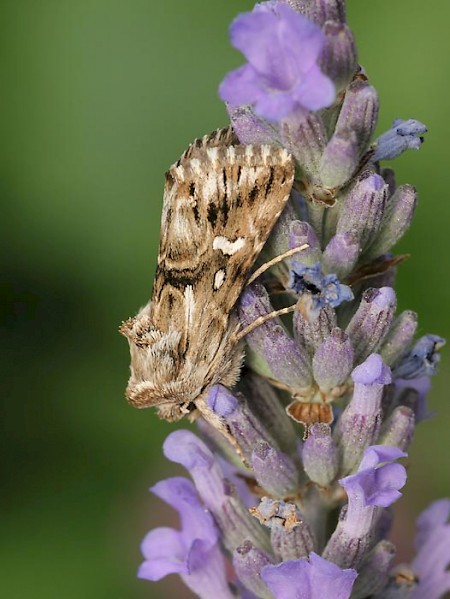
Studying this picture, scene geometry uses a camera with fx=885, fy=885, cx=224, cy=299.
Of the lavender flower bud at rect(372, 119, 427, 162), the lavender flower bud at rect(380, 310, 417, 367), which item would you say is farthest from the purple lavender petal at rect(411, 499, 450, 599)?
the lavender flower bud at rect(372, 119, 427, 162)

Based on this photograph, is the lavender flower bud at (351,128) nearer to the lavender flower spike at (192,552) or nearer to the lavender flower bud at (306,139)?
the lavender flower bud at (306,139)

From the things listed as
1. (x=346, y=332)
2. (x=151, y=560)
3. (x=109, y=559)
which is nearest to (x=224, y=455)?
(x=151, y=560)

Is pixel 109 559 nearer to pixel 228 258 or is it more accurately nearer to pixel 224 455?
pixel 224 455

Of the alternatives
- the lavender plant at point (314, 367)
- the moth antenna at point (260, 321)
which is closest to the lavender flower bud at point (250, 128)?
the lavender plant at point (314, 367)

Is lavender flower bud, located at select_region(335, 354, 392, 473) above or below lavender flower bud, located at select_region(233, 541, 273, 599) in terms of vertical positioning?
above

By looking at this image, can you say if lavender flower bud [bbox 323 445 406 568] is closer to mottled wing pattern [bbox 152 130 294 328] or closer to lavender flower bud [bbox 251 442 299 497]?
lavender flower bud [bbox 251 442 299 497]

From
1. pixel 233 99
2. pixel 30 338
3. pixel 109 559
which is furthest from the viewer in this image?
pixel 30 338

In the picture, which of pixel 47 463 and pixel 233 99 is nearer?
pixel 233 99
